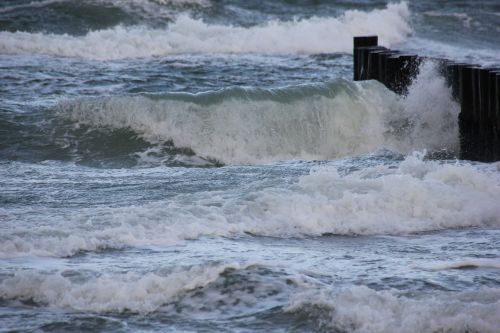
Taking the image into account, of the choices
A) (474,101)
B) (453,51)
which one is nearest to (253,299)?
(474,101)

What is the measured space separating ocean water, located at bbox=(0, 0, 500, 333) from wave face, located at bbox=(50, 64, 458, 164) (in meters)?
0.03

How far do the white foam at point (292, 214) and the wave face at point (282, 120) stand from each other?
9.54 ft

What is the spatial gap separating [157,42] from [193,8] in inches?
231

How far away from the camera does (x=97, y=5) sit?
24266 mm

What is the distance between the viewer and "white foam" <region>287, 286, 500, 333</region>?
5363 mm

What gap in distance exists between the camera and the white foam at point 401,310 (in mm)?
5363

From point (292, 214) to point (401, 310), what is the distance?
245 cm

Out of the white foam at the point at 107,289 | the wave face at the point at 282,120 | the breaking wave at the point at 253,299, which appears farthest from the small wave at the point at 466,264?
the wave face at the point at 282,120

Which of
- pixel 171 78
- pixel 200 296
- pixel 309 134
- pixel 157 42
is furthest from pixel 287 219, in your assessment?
pixel 157 42

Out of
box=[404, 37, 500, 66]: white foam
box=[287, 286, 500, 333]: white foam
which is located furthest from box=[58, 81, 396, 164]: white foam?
box=[404, 37, 500, 66]: white foam

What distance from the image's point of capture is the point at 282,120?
1259 cm

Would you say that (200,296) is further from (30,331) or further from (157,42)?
(157,42)

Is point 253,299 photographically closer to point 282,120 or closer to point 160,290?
point 160,290

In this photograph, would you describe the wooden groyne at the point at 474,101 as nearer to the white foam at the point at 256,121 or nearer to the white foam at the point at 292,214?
the white foam at the point at 256,121
